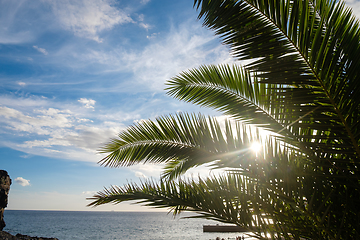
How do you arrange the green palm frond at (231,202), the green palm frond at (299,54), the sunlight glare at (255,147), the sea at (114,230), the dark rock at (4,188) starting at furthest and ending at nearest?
the sea at (114,230) < the dark rock at (4,188) < the sunlight glare at (255,147) < the green palm frond at (231,202) < the green palm frond at (299,54)

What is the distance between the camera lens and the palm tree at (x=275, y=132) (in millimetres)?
1979

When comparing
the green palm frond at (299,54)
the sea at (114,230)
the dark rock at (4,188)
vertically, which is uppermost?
the green palm frond at (299,54)

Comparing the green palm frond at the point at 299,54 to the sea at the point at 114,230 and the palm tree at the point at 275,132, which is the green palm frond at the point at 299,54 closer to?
the palm tree at the point at 275,132

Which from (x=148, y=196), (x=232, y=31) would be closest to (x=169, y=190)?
(x=148, y=196)

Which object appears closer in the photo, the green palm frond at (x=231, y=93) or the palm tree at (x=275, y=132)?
the palm tree at (x=275, y=132)

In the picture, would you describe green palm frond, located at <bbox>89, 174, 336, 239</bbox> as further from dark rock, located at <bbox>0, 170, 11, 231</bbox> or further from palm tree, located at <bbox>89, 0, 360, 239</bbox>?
dark rock, located at <bbox>0, 170, 11, 231</bbox>

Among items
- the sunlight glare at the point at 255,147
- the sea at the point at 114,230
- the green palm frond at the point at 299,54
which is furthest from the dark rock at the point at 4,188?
the green palm frond at the point at 299,54

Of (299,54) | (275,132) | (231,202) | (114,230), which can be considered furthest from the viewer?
(114,230)

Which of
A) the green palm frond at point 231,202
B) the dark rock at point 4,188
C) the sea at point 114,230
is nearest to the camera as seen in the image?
the green palm frond at point 231,202

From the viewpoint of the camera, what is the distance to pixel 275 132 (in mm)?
2953

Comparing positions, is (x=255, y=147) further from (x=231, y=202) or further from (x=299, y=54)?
(x=299, y=54)

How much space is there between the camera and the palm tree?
198cm

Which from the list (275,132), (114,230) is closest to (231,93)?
(275,132)

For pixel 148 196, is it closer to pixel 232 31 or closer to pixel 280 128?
pixel 280 128
